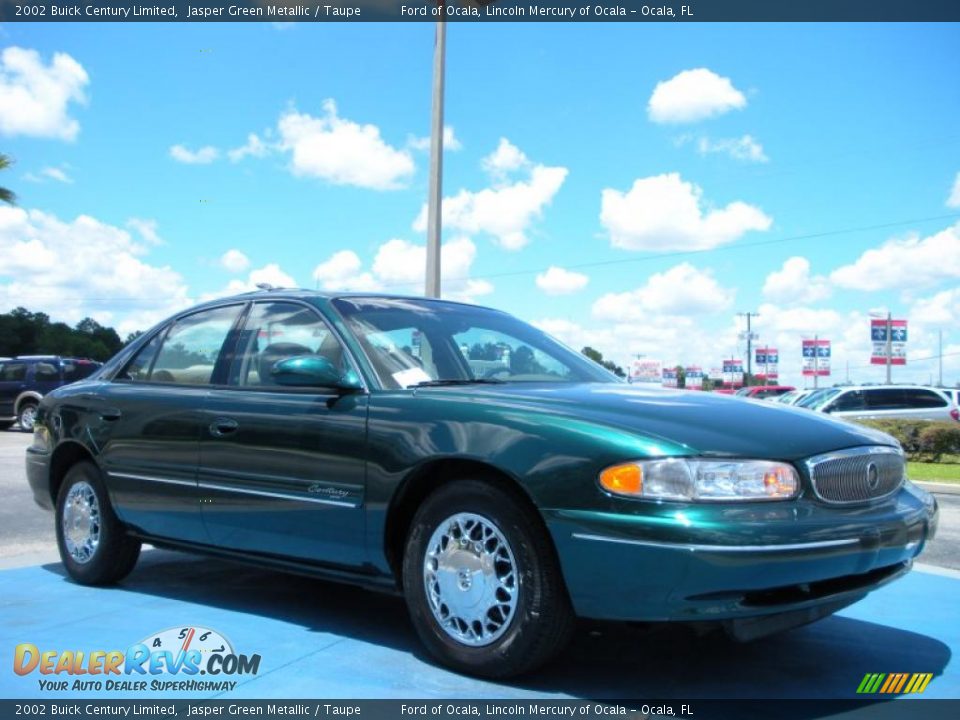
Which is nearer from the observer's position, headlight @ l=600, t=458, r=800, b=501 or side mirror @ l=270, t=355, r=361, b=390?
headlight @ l=600, t=458, r=800, b=501

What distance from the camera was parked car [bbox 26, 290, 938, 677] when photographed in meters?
3.16

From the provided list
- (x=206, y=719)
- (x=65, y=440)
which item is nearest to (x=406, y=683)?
(x=206, y=719)

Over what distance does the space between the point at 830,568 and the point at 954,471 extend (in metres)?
14.0

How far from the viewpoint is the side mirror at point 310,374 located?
4.01m

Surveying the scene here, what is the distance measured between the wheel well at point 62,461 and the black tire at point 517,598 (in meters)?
2.80

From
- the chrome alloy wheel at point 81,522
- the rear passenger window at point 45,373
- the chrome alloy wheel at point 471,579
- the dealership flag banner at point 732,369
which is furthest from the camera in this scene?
the dealership flag banner at point 732,369

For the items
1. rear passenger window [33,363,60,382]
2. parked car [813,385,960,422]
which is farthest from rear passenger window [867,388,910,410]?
rear passenger window [33,363,60,382]

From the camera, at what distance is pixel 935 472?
15281 mm

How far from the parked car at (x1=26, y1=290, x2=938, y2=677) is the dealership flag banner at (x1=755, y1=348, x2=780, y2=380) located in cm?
9598

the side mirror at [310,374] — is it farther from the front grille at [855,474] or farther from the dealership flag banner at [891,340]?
the dealership flag banner at [891,340]

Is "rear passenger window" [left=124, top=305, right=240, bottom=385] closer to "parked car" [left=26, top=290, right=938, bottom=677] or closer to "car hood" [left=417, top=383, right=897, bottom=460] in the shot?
"parked car" [left=26, top=290, right=938, bottom=677]

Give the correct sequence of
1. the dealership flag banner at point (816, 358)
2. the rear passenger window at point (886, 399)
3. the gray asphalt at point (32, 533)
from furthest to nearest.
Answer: the dealership flag banner at point (816, 358), the rear passenger window at point (886, 399), the gray asphalt at point (32, 533)

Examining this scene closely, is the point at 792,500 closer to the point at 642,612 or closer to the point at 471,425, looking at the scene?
the point at 642,612

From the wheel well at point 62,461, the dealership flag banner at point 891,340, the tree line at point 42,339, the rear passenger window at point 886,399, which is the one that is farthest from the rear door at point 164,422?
the tree line at point 42,339
